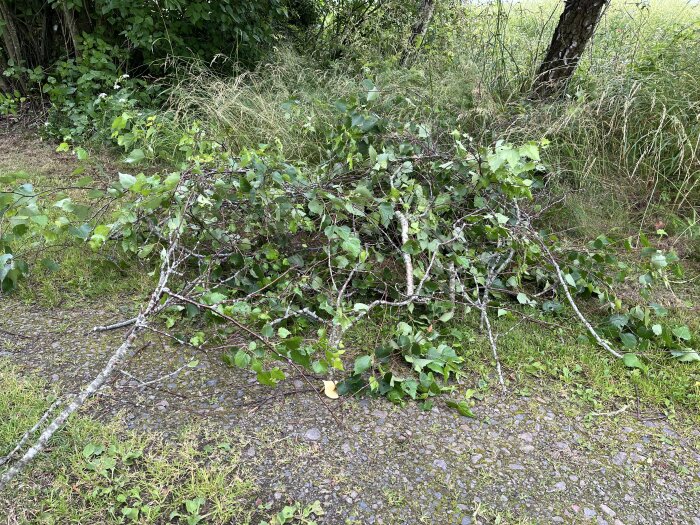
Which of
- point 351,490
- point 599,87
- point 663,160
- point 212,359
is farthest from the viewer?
point 599,87

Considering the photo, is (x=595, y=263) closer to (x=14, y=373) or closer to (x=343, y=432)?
(x=343, y=432)

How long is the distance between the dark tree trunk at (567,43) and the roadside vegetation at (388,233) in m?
0.06

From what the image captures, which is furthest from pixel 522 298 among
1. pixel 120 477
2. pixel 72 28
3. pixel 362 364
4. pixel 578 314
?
pixel 72 28

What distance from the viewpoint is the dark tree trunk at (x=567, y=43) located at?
3723mm

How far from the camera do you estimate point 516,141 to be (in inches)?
140

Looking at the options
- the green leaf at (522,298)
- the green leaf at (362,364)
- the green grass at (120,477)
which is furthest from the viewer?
the green leaf at (522,298)

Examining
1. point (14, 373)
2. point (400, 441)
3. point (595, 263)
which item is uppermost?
point (595, 263)

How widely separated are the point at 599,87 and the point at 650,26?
165cm

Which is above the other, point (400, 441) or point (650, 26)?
point (650, 26)

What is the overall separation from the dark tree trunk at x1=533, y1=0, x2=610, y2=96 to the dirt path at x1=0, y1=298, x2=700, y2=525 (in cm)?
270

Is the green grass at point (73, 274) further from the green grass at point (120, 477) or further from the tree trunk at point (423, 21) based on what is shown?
the tree trunk at point (423, 21)

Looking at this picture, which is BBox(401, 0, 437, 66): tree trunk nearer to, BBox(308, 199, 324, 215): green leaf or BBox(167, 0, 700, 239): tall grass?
BBox(167, 0, 700, 239): tall grass

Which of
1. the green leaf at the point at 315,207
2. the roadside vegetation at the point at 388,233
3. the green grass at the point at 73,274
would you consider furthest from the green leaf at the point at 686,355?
the green grass at the point at 73,274

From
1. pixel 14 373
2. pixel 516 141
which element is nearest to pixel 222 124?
pixel 516 141
